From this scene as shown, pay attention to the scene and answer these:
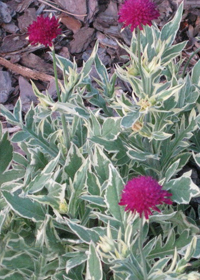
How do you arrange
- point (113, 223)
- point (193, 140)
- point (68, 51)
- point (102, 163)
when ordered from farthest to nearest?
point (68, 51), point (193, 140), point (102, 163), point (113, 223)

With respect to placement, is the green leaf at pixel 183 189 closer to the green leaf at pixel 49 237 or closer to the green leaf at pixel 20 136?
the green leaf at pixel 49 237

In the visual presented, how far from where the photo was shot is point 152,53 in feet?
5.58

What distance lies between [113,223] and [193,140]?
573mm

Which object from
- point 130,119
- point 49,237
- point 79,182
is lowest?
point 49,237

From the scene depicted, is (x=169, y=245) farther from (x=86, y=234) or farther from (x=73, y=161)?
(x=73, y=161)

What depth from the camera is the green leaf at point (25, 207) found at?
1411 mm

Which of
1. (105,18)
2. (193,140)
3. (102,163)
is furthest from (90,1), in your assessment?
(102,163)

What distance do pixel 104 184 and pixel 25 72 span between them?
118 cm

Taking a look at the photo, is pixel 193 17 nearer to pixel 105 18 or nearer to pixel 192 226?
pixel 105 18

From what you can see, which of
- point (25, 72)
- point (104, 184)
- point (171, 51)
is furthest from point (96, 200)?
point (25, 72)

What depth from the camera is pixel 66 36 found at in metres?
2.51

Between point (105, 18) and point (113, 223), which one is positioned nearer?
point (113, 223)

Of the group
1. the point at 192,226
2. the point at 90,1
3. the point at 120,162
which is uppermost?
the point at 90,1

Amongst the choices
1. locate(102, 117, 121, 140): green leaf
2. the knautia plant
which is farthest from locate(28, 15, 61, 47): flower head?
locate(102, 117, 121, 140): green leaf
